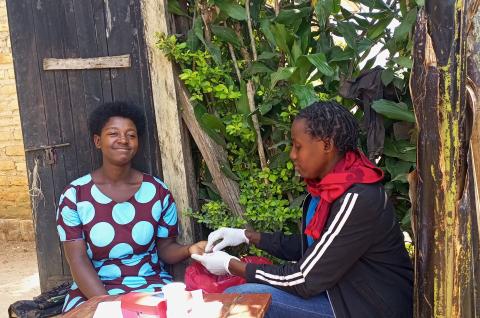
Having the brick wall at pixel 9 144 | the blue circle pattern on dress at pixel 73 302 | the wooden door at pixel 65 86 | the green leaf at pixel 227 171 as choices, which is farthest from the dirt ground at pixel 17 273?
the green leaf at pixel 227 171

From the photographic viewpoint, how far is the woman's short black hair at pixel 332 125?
95.9 inches

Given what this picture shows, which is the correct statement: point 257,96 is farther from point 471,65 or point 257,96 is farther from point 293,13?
point 471,65

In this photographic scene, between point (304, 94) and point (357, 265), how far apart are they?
86cm

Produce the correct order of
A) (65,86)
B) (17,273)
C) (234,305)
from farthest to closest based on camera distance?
(17,273) → (65,86) → (234,305)

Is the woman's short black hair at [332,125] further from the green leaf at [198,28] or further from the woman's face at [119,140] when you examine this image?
the woman's face at [119,140]

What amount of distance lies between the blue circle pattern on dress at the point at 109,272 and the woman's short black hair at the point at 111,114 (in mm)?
666

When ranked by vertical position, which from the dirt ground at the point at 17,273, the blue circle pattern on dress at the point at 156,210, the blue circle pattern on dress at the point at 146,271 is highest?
the blue circle pattern on dress at the point at 156,210

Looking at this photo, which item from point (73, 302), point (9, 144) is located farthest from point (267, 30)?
point (9, 144)

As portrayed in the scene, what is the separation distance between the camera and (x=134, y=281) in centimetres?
310

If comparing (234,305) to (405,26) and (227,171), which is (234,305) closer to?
(227,171)

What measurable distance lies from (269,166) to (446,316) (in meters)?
1.37

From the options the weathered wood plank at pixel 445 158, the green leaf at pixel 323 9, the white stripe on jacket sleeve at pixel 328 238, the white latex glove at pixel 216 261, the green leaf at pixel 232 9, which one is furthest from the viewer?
the green leaf at pixel 232 9

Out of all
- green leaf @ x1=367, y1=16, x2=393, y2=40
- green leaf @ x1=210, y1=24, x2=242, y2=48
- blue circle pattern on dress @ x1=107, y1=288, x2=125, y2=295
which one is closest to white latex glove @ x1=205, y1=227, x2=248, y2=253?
blue circle pattern on dress @ x1=107, y1=288, x2=125, y2=295

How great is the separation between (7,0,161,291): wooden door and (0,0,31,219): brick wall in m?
3.06
